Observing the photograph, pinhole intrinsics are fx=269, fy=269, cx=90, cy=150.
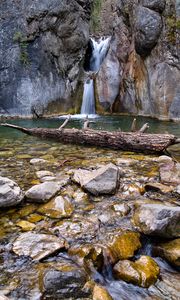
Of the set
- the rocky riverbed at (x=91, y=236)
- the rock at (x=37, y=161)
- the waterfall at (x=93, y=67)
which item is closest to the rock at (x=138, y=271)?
the rocky riverbed at (x=91, y=236)

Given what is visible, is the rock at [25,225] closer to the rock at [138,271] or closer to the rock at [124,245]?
the rock at [124,245]

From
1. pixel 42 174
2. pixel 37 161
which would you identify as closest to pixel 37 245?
pixel 42 174

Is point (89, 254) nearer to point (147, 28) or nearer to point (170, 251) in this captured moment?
point (170, 251)

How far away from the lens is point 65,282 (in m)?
2.57

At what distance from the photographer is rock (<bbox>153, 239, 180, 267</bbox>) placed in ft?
9.88

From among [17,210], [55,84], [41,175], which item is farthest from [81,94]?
[17,210]

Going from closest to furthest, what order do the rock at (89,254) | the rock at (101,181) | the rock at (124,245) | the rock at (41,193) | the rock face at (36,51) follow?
the rock at (89,254), the rock at (124,245), the rock at (41,193), the rock at (101,181), the rock face at (36,51)

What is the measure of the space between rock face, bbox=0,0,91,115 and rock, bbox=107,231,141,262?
55.2ft

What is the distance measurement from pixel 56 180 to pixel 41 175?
0.43 metres

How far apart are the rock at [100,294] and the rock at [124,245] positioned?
49cm

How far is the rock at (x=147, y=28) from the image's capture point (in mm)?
16469

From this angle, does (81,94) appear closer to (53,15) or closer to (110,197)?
(53,15)

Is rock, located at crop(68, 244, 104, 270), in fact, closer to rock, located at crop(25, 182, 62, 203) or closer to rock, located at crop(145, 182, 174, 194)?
rock, located at crop(25, 182, 62, 203)

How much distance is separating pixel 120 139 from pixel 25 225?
4282 millimetres
